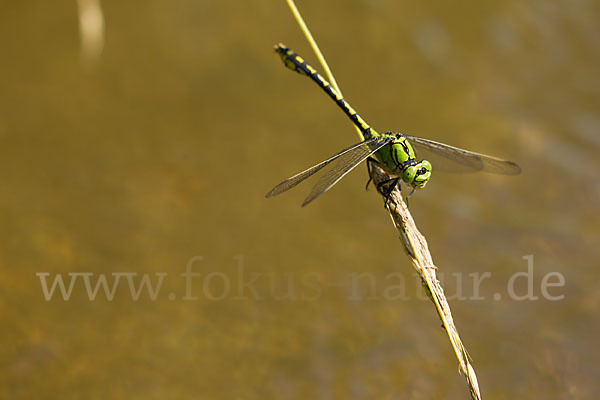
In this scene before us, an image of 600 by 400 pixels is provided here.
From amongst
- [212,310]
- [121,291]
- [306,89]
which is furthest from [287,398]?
[306,89]

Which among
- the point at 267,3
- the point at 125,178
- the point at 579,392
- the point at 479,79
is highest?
the point at 267,3

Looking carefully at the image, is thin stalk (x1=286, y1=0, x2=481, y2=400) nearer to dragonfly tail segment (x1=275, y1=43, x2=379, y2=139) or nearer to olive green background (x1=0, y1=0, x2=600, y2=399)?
dragonfly tail segment (x1=275, y1=43, x2=379, y2=139)

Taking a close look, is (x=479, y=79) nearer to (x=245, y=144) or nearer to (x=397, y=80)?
(x=397, y=80)

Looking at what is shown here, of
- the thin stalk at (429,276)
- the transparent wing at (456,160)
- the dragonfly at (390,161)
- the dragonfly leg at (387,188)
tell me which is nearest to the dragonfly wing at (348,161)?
the dragonfly at (390,161)

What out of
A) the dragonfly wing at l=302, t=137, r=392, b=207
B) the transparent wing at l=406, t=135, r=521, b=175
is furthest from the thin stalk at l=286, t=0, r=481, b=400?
the transparent wing at l=406, t=135, r=521, b=175

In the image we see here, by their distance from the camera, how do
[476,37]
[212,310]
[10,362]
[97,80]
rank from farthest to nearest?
[476,37] → [97,80] → [212,310] → [10,362]

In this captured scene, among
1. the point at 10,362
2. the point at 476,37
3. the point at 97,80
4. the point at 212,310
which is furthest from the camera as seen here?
the point at 476,37

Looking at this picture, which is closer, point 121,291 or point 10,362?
point 10,362
